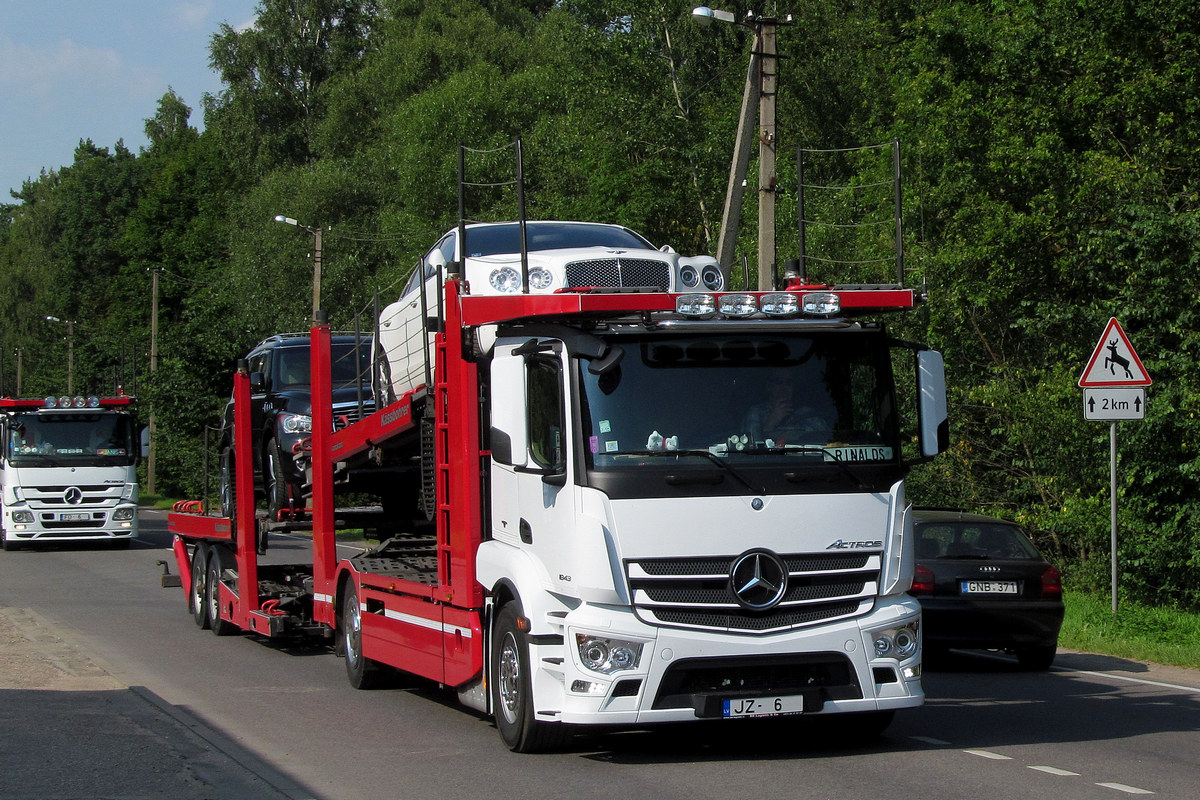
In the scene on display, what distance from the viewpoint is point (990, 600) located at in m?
12.6

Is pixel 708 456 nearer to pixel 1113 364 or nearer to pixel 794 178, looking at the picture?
pixel 1113 364

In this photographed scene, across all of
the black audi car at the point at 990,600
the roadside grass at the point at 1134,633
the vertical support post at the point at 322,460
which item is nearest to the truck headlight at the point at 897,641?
the black audi car at the point at 990,600

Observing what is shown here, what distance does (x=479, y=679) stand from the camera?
9203 millimetres

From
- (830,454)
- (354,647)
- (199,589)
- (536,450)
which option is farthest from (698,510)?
(199,589)

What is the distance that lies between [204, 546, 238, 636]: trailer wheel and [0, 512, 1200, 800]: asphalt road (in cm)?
227

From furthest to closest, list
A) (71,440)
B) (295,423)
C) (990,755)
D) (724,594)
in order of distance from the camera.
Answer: (71,440), (295,423), (990,755), (724,594)

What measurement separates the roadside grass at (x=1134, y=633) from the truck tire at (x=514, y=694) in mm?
7147

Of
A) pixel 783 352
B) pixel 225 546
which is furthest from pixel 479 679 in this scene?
pixel 225 546

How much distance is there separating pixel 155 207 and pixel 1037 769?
85250mm

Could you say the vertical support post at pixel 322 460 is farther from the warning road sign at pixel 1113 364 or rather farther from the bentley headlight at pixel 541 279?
the warning road sign at pixel 1113 364

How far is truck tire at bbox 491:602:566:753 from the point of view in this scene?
328 inches

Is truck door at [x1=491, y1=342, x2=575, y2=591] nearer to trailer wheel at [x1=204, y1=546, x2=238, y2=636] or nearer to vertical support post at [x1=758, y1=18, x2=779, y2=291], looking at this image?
trailer wheel at [x1=204, y1=546, x2=238, y2=636]

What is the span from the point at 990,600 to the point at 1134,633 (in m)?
2.78

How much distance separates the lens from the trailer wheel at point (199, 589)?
16.5 metres
